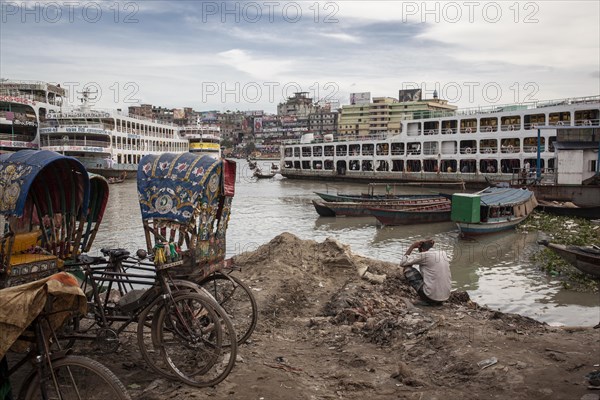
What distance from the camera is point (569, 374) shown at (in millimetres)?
4910

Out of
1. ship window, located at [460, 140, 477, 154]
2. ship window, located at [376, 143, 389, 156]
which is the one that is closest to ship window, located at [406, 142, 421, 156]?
ship window, located at [376, 143, 389, 156]

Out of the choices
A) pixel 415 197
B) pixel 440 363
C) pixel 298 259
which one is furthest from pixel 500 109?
pixel 440 363

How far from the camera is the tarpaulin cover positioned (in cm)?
463

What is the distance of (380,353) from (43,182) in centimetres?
432

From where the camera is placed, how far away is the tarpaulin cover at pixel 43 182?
4629 mm

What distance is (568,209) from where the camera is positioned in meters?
23.7

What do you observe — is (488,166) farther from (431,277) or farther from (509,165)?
→ (431,277)

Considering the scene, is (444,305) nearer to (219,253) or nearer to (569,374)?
(569,374)

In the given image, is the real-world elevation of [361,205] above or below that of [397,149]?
below

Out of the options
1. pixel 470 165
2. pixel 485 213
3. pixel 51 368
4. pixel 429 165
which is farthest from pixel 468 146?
pixel 51 368

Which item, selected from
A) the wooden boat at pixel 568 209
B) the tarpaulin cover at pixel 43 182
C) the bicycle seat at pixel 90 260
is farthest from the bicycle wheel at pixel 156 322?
the wooden boat at pixel 568 209

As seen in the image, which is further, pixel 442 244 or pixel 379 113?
pixel 379 113

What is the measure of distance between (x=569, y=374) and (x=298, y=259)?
19.2ft

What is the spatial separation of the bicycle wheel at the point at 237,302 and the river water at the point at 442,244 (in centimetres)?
604
